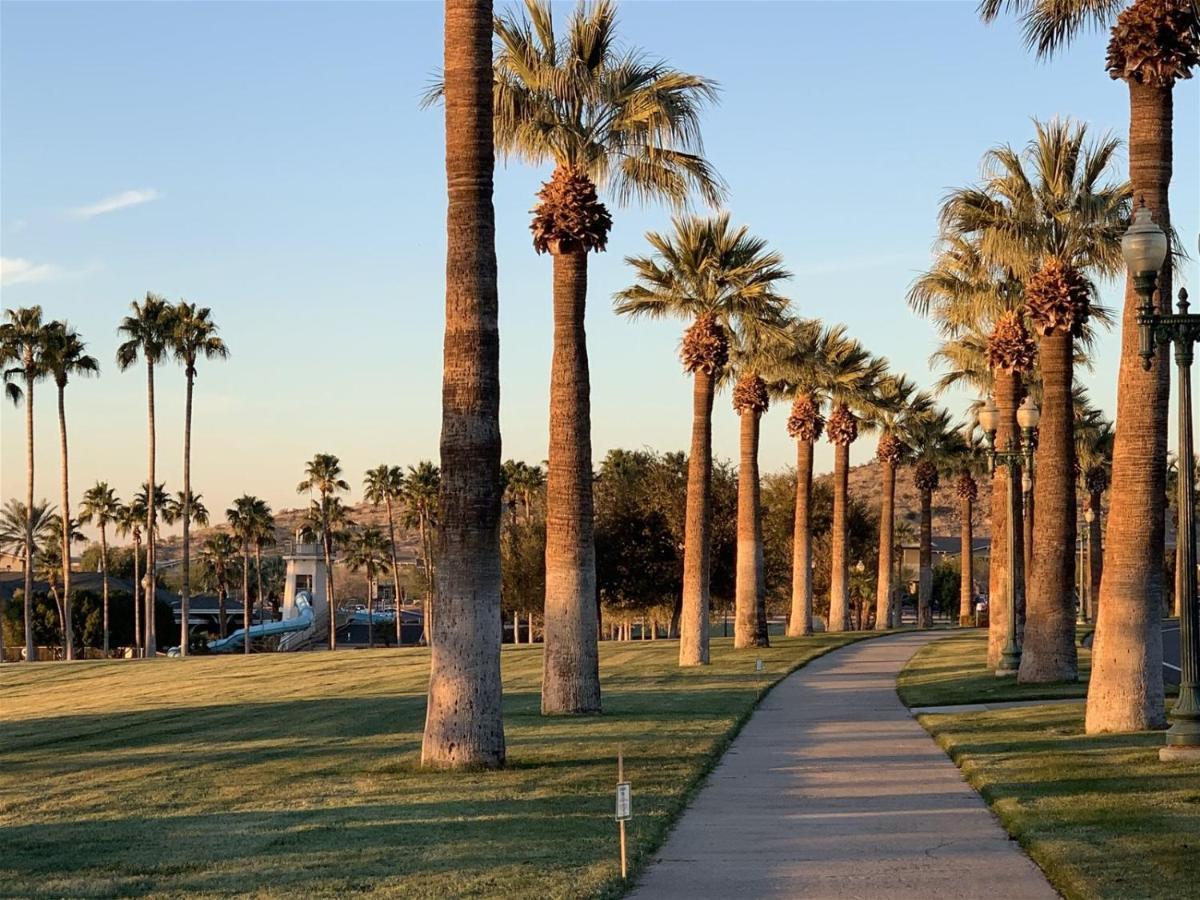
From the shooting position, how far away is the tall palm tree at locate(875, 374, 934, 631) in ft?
237

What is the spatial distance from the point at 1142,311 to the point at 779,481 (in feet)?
232

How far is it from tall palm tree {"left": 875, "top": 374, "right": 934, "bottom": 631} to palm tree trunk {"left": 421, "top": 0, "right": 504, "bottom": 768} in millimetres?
53879

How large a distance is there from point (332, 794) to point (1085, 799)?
7683 mm

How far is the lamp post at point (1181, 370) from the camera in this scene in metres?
17.3

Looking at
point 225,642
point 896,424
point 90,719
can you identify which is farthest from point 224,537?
point 90,719

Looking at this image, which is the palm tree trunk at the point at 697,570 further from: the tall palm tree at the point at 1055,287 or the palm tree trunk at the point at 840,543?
the palm tree trunk at the point at 840,543

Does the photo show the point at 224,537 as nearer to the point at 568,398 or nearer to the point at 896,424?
the point at 896,424

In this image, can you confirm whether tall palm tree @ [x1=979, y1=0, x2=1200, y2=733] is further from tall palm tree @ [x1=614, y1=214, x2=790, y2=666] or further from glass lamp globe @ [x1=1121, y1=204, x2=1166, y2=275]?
tall palm tree @ [x1=614, y1=214, x2=790, y2=666]

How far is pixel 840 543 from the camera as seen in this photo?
66.4m

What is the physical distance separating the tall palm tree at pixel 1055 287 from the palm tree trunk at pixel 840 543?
3561cm

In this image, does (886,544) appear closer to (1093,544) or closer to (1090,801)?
(1093,544)

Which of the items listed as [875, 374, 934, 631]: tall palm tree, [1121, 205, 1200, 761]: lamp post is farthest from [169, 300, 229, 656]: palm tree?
[1121, 205, 1200, 761]: lamp post

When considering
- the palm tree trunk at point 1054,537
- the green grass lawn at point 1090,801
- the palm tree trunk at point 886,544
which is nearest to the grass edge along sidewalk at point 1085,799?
the green grass lawn at point 1090,801

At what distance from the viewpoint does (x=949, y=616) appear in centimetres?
12925
